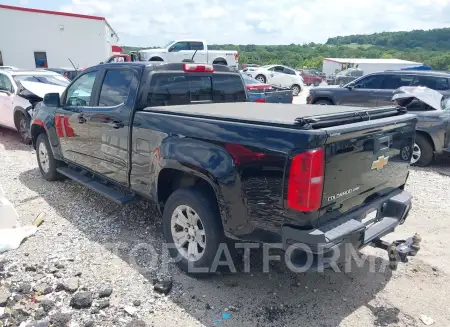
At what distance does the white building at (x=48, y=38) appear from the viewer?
24.4 m

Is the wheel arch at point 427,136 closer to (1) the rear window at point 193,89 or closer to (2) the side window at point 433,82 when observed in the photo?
(2) the side window at point 433,82

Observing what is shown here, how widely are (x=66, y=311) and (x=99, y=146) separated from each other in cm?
205

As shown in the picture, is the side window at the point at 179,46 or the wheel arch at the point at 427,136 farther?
the side window at the point at 179,46

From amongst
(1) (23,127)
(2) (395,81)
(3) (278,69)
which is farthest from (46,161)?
(3) (278,69)

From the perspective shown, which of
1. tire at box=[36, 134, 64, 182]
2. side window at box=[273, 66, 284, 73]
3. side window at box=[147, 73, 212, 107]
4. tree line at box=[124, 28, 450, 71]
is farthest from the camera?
tree line at box=[124, 28, 450, 71]

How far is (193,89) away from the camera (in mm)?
4336

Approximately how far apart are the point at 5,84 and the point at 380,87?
9.35 meters

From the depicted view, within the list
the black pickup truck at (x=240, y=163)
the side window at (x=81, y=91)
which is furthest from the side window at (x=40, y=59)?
the black pickup truck at (x=240, y=163)

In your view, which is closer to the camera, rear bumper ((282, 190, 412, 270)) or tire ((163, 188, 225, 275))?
rear bumper ((282, 190, 412, 270))

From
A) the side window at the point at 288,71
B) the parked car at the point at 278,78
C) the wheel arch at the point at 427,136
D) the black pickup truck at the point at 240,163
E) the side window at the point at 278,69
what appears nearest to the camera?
the black pickup truck at the point at 240,163

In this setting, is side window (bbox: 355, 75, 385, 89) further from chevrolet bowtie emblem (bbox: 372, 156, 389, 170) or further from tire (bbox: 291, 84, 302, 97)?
tire (bbox: 291, 84, 302, 97)

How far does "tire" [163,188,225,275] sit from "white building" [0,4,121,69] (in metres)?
26.1

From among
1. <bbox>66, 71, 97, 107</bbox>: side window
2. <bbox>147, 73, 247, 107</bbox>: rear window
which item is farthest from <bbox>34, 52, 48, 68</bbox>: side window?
<bbox>147, 73, 247, 107</bbox>: rear window

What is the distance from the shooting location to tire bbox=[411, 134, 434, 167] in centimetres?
695
